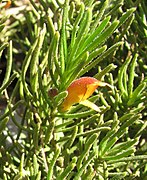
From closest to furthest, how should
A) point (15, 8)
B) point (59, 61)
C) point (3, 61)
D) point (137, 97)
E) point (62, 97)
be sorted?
point (62, 97) < point (59, 61) < point (137, 97) < point (15, 8) < point (3, 61)

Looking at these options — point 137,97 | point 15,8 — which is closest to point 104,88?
point 137,97

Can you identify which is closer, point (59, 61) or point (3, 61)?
point (59, 61)

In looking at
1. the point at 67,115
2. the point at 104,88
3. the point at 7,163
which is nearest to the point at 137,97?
the point at 104,88

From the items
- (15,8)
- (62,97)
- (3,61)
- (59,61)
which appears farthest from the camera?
(3,61)

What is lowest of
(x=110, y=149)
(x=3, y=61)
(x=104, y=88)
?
(x=110, y=149)

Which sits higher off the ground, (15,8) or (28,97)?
(15,8)

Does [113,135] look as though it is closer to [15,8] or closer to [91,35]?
[91,35]
